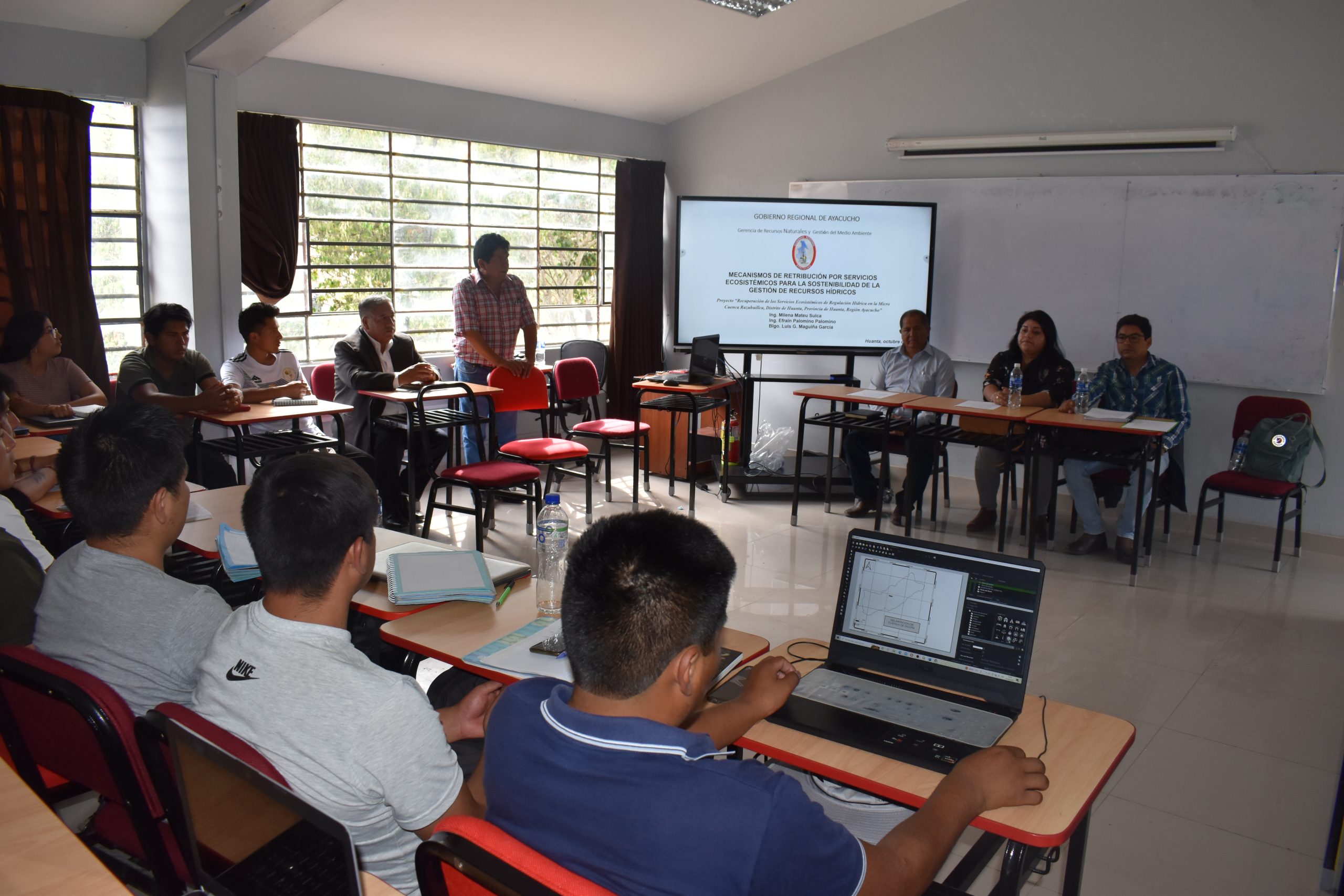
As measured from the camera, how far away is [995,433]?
17.2ft

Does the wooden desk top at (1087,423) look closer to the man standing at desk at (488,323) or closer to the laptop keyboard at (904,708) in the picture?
the man standing at desk at (488,323)

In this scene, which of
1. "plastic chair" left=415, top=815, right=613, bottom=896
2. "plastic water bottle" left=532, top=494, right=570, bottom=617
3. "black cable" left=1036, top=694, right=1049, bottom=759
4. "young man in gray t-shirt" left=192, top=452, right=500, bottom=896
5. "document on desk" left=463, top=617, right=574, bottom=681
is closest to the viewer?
"plastic chair" left=415, top=815, right=613, bottom=896

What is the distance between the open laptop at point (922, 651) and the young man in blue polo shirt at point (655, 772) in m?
0.29

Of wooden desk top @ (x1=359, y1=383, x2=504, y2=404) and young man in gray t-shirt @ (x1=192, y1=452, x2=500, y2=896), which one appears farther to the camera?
wooden desk top @ (x1=359, y1=383, x2=504, y2=404)

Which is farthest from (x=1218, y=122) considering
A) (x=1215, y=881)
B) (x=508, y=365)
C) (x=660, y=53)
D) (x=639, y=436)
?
(x=1215, y=881)

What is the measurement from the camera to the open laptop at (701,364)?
6.24 metres

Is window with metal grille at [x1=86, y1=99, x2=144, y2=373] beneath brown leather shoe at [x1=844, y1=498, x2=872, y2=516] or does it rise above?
above

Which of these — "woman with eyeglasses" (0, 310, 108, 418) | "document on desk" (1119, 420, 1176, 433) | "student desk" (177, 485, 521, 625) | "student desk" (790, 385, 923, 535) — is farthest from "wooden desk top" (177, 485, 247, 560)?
"document on desk" (1119, 420, 1176, 433)

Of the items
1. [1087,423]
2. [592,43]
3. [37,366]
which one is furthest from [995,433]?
[37,366]

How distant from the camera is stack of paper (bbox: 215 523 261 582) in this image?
236 cm

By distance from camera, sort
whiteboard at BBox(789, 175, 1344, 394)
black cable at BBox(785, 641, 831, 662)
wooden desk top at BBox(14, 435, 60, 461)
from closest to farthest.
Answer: black cable at BBox(785, 641, 831, 662)
wooden desk top at BBox(14, 435, 60, 461)
whiteboard at BBox(789, 175, 1344, 394)

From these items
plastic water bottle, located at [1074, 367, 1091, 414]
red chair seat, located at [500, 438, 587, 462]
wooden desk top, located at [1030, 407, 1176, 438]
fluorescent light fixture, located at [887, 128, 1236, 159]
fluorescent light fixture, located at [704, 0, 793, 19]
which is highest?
fluorescent light fixture, located at [704, 0, 793, 19]

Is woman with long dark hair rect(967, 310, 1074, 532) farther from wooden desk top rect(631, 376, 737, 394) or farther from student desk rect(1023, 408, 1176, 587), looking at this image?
wooden desk top rect(631, 376, 737, 394)

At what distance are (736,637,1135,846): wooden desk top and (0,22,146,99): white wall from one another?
202 inches
